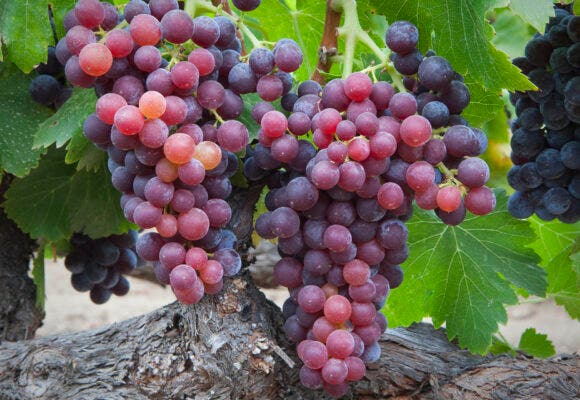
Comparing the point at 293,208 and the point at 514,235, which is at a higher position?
the point at 293,208

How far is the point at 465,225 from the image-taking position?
1.65 m

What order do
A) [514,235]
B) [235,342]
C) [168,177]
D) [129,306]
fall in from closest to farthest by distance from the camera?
[168,177] → [235,342] → [514,235] → [129,306]

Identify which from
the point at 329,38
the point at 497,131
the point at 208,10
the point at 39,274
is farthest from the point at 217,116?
the point at 497,131

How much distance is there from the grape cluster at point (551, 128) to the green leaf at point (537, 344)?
456mm

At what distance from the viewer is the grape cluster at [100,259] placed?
2014mm

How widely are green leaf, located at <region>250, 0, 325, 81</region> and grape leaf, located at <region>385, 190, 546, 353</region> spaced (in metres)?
0.47

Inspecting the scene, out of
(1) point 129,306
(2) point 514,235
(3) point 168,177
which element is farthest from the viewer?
(1) point 129,306

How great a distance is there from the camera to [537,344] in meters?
1.85

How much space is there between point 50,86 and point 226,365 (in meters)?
0.76

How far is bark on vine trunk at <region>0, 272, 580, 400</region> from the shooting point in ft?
4.32

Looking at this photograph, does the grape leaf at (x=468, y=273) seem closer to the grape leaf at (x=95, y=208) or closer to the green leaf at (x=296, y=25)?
the green leaf at (x=296, y=25)

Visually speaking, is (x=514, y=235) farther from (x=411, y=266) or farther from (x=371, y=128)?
(x=371, y=128)

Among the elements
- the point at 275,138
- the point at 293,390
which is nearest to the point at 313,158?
the point at 275,138

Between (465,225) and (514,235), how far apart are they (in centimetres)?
11
